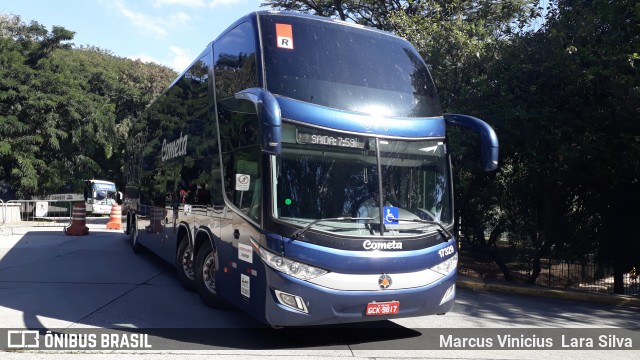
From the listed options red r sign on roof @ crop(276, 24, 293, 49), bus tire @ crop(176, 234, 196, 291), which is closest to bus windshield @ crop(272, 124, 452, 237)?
red r sign on roof @ crop(276, 24, 293, 49)

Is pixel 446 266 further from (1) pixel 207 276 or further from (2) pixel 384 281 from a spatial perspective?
(1) pixel 207 276

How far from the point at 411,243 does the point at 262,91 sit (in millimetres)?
2382

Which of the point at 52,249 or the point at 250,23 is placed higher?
the point at 250,23

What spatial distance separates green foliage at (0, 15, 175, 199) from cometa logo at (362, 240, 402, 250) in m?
27.0

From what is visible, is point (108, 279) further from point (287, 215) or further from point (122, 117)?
point (122, 117)

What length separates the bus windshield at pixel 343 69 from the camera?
257 inches

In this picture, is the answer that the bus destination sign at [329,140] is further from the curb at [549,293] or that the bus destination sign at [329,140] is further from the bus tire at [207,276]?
the curb at [549,293]

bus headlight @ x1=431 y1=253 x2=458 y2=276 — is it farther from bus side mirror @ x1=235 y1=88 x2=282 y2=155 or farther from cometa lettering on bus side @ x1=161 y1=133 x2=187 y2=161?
cometa lettering on bus side @ x1=161 y1=133 x2=187 y2=161

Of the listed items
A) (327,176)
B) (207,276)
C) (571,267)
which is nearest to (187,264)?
(207,276)

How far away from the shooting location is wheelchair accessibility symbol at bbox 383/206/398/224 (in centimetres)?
632

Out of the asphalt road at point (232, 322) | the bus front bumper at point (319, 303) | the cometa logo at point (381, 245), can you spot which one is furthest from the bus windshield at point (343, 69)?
the asphalt road at point (232, 322)

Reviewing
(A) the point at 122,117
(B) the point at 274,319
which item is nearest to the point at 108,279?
(B) the point at 274,319

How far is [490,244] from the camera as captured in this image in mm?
13680

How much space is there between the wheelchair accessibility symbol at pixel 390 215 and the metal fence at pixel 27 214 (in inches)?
740
